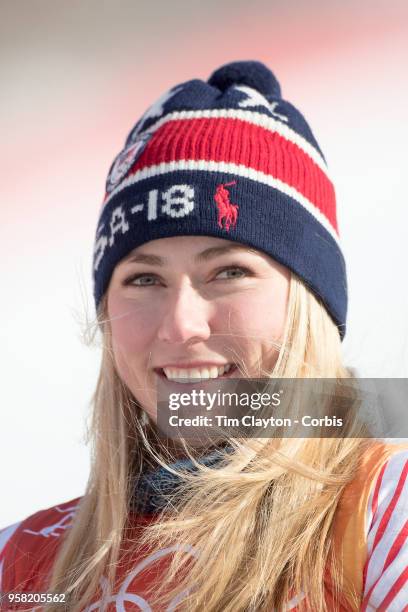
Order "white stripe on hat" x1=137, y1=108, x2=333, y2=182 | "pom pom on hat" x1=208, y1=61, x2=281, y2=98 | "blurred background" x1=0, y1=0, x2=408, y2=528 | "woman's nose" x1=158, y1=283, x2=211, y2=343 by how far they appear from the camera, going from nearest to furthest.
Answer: "woman's nose" x1=158, y1=283, x2=211, y2=343
"white stripe on hat" x1=137, y1=108, x2=333, y2=182
"pom pom on hat" x1=208, y1=61, x2=281, y2=98
"blurred background" x1=0, y1=0, x2=408, y2=528

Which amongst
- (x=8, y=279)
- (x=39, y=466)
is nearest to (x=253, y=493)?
(x=39, y=466)

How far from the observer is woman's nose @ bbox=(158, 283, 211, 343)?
119 cm

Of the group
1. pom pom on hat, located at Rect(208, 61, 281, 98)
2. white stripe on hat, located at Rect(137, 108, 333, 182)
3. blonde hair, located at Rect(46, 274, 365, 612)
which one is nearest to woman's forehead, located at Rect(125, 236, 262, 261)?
blonde hair, located at Rect(46, 274, 365, 612)

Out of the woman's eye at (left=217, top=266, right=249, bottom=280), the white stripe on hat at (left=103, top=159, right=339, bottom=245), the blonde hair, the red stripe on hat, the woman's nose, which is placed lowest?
the blonde hair

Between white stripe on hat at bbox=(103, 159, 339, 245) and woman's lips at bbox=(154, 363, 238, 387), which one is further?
white stripe on hat at bbox=(103, 159, 339, 245)

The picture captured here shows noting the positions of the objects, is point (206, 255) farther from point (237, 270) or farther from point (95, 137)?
point (95, 137)

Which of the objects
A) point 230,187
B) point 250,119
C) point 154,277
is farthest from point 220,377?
point 250,119

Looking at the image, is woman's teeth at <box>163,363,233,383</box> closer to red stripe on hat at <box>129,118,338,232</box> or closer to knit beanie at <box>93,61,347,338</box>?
knit beanie at <box>93,61,347,338</box>

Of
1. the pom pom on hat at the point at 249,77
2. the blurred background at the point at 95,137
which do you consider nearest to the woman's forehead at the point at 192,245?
the pom pom on hat at the point at 249,77

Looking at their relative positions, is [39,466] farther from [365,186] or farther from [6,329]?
[365,186]

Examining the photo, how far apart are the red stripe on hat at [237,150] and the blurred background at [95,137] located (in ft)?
2.65

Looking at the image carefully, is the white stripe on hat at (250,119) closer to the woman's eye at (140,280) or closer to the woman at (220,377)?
the woman at (220,377)

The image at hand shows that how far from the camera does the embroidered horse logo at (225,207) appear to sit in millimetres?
1283

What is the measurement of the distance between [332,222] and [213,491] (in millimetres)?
684
